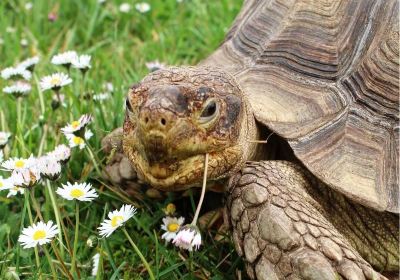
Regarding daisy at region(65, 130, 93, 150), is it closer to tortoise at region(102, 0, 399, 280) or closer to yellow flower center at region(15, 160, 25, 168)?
yellow flower center at region(15, 160, 25, 168)

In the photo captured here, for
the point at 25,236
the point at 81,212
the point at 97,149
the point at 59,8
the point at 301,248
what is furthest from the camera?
the point at 59,8

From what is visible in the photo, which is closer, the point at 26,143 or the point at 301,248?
the point at 301,248

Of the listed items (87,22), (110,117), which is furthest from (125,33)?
(110,117)

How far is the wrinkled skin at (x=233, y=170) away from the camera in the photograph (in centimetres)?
211

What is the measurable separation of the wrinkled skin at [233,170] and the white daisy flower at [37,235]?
16.3 inches

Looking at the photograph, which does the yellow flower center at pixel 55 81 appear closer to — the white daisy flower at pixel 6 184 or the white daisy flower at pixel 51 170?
the white daisy flower at pixel 6 184

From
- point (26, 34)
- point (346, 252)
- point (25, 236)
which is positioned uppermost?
point (346, 252)

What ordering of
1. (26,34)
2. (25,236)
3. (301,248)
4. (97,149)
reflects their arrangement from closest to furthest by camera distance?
(301,248), (25,236), (97,149), (26,34)

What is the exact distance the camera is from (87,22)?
5.25 meters

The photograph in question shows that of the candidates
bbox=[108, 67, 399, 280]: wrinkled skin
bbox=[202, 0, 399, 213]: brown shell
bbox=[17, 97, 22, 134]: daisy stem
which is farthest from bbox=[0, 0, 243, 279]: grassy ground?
bbox=[202, 0, 399, 213]: brown shell

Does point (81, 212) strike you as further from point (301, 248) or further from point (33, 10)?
point (33, 10)

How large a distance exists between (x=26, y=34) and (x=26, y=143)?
6.06 ft

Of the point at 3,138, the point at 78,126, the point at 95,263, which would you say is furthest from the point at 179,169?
the point at 3,138

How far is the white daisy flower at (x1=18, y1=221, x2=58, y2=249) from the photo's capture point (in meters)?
2.34
